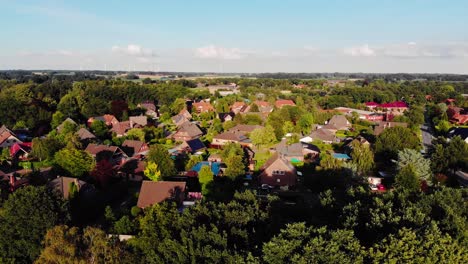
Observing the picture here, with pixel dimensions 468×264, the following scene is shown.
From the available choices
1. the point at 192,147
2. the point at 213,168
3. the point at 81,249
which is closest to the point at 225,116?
the point at 192,147

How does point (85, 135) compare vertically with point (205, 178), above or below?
above

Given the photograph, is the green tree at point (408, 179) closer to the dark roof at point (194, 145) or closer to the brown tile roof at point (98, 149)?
the dark roof at point (194, 145)

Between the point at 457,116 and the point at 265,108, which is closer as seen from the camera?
the point at 457,116

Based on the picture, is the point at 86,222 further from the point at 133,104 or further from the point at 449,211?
the point at 133,104

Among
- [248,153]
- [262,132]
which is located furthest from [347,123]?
[248,153]

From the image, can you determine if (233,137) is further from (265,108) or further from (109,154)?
(265,108)

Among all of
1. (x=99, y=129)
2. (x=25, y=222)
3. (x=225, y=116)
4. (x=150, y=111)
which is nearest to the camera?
(x=25, y=222)
